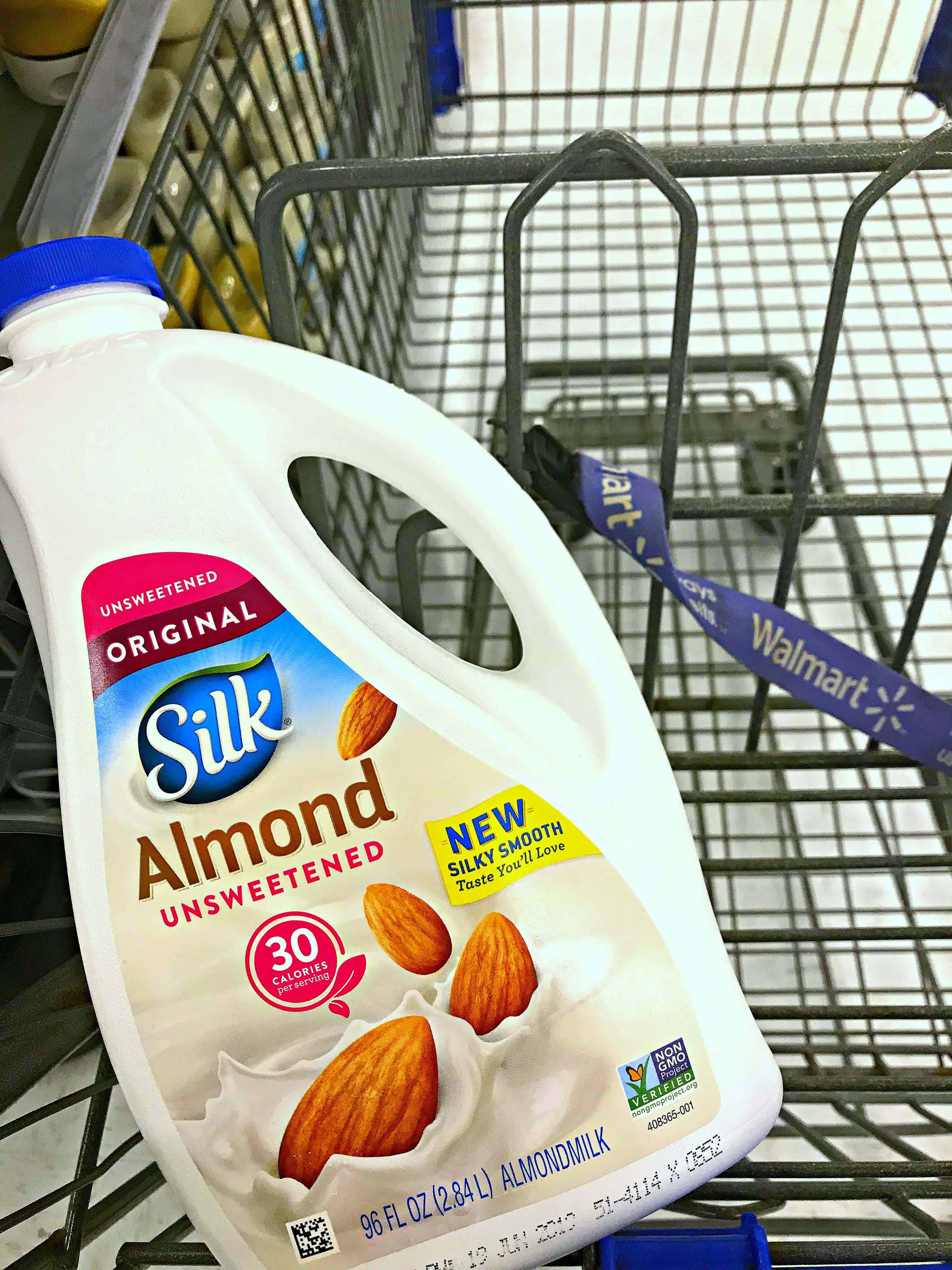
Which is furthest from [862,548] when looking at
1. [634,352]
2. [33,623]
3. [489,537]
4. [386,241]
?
[33,623]

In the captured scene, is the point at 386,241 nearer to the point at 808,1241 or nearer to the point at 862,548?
the point at 862,548

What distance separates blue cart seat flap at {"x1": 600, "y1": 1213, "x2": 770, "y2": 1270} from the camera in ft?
1.22

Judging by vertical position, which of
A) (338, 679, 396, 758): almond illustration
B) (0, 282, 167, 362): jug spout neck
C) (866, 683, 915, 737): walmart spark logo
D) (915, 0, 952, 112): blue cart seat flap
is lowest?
(338, 679, 396, 758): almond illustration

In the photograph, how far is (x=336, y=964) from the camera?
0.39 m

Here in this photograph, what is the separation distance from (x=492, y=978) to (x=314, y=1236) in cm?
12

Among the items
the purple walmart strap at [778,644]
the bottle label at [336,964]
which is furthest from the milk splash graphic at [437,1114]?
the purple walmart strap at [778,644]

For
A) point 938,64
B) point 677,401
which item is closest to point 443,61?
point 938,64

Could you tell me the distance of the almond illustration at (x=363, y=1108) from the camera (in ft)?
1.26

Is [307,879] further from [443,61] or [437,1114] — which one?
[443,61]

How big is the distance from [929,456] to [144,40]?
2.31 ft

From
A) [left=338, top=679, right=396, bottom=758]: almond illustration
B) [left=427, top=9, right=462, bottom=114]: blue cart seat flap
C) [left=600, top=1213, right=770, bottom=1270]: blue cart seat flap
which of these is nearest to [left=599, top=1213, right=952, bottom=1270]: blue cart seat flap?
[left=600, top=1213, right=770, bottom=1270]: blue cart seat flap

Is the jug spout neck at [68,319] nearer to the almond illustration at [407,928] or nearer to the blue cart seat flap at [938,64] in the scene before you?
the almond illustration at [407,928]

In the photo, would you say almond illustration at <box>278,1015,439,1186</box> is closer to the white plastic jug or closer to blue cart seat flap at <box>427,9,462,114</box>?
the white plastic jug

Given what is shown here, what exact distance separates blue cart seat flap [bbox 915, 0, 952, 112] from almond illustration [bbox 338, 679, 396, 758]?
2.87 feet
